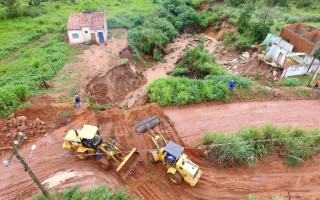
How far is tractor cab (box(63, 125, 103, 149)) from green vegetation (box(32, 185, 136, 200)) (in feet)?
7.58

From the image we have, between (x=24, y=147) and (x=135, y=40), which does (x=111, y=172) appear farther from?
(x=135, y=40)

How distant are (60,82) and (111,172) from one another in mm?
11145

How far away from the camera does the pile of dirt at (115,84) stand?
1888 centimetres

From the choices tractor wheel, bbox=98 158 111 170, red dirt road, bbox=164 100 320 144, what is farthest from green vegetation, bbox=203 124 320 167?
tractor wheel, bbox=98 158 111 170

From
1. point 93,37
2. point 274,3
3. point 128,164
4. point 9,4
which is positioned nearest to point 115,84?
point 93,37

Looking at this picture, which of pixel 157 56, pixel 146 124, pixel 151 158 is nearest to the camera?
pixel 151 158

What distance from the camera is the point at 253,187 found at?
10.9 m

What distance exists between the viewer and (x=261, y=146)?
1230cm

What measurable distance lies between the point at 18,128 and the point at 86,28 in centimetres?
1561

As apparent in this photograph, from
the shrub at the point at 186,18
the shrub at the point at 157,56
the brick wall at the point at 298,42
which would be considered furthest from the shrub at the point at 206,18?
the brick wall at the point at 298,42

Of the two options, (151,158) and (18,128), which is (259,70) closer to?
(151,158)

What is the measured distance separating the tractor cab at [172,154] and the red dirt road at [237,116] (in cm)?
294

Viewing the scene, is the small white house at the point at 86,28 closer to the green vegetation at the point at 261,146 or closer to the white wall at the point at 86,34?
the white wall at the point at 86,34

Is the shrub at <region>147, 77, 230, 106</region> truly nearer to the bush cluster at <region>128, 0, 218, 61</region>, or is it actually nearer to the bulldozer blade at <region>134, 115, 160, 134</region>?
the bulldozer blade at <region>134, 115, 160, 134</region>
